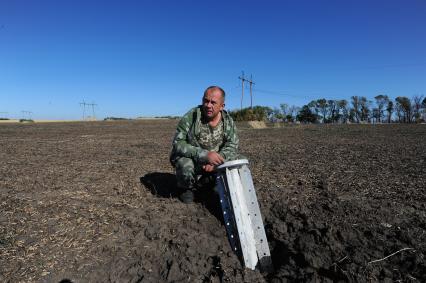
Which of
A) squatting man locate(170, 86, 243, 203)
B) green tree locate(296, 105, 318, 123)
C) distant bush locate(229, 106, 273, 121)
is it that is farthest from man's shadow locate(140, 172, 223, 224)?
green tree locate(296, 105, 318, 123)

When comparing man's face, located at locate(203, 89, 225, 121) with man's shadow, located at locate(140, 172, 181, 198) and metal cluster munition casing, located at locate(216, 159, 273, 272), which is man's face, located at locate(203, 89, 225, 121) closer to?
metal cluster munition casing, located at locate(216, 159, 273, 272)

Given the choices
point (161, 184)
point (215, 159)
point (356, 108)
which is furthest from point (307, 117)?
point (215, 159)

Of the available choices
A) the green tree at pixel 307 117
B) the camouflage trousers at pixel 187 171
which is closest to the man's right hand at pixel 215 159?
the camouflage trousers at pixel 187 171

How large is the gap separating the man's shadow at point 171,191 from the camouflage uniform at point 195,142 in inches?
13.3

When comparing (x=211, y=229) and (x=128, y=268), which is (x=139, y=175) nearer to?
(x=211, y=229)

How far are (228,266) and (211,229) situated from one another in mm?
727

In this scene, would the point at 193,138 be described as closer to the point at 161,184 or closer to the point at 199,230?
the point at 199,230

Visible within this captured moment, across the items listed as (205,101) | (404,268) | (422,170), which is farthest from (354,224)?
(422,170)

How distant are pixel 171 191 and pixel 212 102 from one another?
5.73ft

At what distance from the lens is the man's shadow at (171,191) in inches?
181

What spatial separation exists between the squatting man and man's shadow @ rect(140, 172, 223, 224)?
24 centimetres

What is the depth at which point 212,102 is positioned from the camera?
167 inches

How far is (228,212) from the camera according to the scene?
3785 millimetres

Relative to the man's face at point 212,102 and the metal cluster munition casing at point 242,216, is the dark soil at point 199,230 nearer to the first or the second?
the metal cluster munition casing at point 242,216
